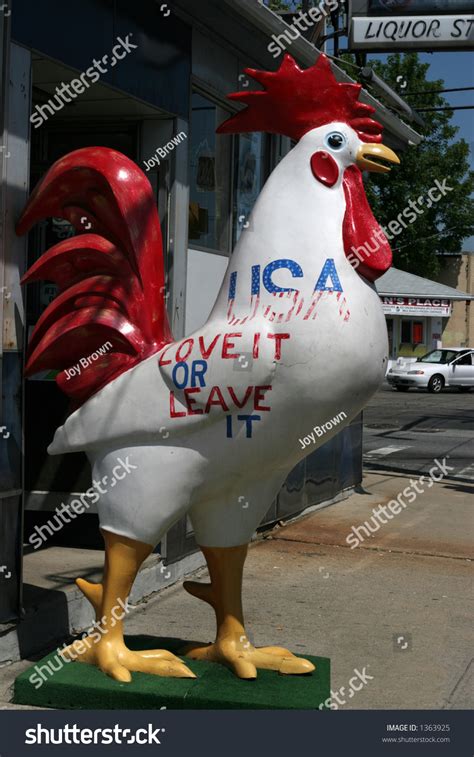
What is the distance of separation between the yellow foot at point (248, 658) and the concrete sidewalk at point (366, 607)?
433mm

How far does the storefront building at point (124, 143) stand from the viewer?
16.1 ft

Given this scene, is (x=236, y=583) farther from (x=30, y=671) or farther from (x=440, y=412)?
(x=440, y=412)

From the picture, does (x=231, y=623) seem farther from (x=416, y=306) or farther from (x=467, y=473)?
(x=416, y=306)

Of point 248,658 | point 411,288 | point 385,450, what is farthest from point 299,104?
point 411,288

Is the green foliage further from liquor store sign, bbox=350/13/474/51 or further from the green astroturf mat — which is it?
the green astroturf mat

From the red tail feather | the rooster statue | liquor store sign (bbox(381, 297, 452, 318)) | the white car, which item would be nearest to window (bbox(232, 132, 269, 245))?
the red tail feather

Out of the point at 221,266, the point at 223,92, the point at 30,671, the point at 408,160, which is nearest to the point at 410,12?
the point at 223,92

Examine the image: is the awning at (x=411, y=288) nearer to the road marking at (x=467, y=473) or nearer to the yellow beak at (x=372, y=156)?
the road marking at (x=467, y=473)

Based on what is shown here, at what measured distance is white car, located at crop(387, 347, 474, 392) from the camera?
27453 mm

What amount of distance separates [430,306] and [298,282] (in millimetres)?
31325

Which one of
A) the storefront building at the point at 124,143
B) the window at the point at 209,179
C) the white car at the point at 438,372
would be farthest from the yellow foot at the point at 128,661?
the white car at the point at 438,372

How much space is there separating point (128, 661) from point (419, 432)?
1404cm

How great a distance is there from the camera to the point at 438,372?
2758cm

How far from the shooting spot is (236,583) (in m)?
4.29
